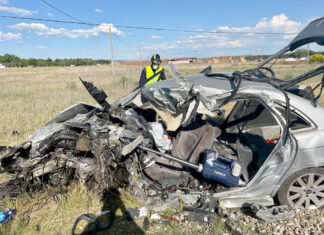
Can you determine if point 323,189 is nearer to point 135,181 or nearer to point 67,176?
point 135,181

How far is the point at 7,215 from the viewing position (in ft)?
10.4

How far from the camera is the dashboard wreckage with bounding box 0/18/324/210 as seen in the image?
9.10ft

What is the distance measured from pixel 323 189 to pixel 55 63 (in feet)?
294

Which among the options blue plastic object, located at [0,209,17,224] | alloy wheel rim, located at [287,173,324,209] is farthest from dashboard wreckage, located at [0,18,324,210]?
blue plastic object, located at [0,209,17,224]

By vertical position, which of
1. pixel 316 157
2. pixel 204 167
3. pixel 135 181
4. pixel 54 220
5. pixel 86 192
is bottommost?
pixel 54 220

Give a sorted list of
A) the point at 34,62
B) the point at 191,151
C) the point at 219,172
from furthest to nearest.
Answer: the point at 34,62 < the point at 191,151 < the point at 219,172

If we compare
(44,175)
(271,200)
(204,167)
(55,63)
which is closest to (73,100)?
(44,175)

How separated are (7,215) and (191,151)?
2.84m

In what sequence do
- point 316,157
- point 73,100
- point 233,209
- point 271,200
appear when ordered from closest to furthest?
point 316,157
point 271,200
point 233,209
point 73,100

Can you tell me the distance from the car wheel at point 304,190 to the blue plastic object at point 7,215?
3.76 m

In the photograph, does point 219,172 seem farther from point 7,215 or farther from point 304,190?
point 7,215

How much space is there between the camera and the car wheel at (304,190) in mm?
2814

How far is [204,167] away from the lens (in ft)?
10.2

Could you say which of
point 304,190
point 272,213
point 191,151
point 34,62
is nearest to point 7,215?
point 191,151
